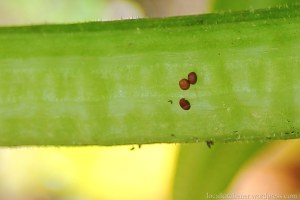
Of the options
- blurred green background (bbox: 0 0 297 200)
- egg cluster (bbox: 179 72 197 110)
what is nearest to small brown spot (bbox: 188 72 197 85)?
egg cluster (bbox: 179 72 197 110)

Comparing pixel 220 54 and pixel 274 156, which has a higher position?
pixel 274 156

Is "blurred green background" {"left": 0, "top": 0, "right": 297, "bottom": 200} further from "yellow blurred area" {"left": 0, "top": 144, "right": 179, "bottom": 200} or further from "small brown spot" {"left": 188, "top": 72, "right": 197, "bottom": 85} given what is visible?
"small brown spot" {"left": 188, "top": 72, "right": 197, "bottom": 85}

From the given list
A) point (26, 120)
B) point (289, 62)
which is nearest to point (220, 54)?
point (289, 62)

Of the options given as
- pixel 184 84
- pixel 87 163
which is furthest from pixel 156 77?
pixel 87 163

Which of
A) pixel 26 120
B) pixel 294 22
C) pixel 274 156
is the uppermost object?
pixel 274 156

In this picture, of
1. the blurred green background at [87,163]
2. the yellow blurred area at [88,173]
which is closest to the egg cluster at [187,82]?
the blurred green background at [87,163]

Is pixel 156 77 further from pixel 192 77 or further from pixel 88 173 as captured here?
pixel 88 173

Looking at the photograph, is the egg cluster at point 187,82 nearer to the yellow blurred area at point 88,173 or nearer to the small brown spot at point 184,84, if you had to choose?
the small brown spot at point 184,84

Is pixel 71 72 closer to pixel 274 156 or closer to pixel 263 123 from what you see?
pixel 263 123
